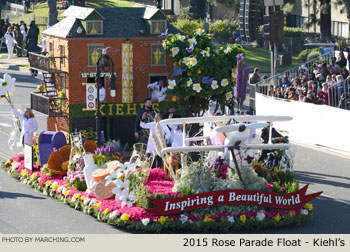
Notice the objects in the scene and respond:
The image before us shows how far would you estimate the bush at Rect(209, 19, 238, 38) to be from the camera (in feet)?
188

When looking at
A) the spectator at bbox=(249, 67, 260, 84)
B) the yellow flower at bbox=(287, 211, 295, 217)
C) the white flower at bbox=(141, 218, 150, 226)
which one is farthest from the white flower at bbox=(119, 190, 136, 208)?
the spectator at bbox=(249, 67, 260, 84)

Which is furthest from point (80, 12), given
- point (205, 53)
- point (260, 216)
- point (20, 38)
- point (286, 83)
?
point (20, 38)

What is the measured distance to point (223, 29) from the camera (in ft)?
189

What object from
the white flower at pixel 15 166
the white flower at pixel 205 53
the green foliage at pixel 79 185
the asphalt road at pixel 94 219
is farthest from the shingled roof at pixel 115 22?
the green foliage at pixel 79 185

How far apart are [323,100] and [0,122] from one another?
1306 centimetres

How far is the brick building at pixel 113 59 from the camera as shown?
26.9m

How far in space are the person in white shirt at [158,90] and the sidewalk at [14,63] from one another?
2445cm

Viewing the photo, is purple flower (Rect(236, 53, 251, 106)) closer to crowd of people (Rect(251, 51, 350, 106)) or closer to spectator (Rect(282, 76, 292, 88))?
crowd of people (Rect(251, 51, 350, 106))

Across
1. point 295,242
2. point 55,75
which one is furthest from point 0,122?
point 295,242

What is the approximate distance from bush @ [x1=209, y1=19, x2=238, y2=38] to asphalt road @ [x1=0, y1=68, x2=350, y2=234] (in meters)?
28.4

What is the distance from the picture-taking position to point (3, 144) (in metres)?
Answer: 31.2

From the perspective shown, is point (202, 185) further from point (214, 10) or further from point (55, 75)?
point (214, 10)

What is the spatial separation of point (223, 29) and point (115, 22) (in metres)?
30.9

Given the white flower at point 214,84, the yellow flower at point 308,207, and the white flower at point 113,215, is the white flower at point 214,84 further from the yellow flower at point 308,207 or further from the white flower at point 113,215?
the white flower at point 113,215
